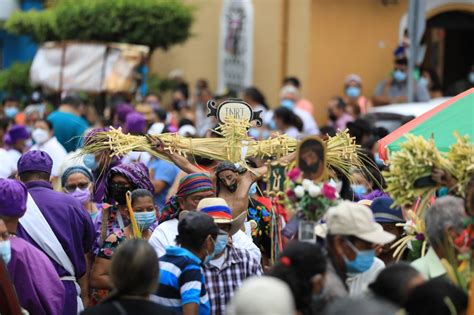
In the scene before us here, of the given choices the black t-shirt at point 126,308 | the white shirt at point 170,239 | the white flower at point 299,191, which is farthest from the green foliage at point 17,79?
the black t-shirt at point 126,308

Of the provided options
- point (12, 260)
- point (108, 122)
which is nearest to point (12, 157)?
point (108, 122)

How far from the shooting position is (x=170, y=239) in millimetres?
8070

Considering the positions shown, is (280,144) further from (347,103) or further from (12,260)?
(347,103)

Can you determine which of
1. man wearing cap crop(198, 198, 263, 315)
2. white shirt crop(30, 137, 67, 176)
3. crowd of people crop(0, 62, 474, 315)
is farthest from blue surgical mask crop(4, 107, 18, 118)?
man wearing cap crop(198, 198, 263, 315)

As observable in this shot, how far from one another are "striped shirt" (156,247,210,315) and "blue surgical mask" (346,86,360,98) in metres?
12.5

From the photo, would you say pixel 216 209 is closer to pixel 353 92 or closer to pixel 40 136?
pixel 40 136

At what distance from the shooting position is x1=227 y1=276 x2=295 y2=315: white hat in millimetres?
4918

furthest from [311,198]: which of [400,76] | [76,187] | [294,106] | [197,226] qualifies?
[400,76]

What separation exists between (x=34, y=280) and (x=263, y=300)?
321 cm

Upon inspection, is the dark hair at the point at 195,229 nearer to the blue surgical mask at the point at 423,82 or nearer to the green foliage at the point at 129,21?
the blue surgical mask at the point at 423,82

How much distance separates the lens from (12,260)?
24.9ft

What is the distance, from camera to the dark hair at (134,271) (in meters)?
6.06

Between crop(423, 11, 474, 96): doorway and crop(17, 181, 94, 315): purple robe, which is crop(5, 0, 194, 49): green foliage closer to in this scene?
crop(423, 11, 474, 96): doorway

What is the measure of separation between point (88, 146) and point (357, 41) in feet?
41.5
